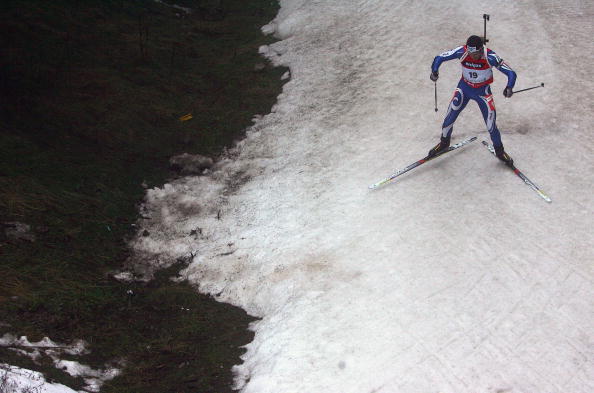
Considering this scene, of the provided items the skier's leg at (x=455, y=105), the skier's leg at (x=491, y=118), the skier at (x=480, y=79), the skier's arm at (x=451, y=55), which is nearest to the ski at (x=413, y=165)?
the skier's leg at (x=455, y=105)

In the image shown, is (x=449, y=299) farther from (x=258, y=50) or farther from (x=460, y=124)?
(x=258, y=50)

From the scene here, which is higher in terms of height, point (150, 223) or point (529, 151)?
point (150, 223)

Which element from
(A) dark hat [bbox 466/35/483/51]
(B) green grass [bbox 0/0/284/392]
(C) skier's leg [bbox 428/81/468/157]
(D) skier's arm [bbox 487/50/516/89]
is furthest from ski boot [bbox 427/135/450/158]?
(B) green grass [bbox 0/0/284/392]

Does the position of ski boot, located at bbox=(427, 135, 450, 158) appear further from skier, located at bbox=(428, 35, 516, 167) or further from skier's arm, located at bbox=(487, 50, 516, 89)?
skier's arm, located at bbox=(487, 50, 516, 89)

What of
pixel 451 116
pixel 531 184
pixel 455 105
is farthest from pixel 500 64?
pixel 531 184

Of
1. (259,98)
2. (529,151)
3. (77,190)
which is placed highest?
(77,190)

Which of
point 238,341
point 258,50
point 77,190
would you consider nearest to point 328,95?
point 258,50

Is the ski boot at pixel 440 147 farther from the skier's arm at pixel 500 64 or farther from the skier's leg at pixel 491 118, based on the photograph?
the skier's arm at pixel 500 64
